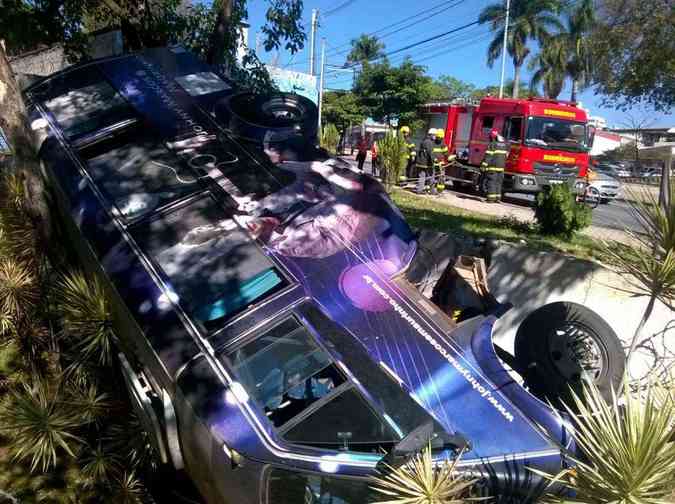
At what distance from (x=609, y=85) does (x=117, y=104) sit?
5.63 metres

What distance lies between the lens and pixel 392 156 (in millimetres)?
11828

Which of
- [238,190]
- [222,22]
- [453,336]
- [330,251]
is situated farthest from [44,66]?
[453,336]

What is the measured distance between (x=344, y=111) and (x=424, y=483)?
42347 mm

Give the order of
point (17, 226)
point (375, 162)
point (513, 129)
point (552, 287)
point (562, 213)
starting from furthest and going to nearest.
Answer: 1. point (375, 162)
2. point (513, 129)
3. point (562, 213)
4. point (552, 287)
5. point (17, 226)

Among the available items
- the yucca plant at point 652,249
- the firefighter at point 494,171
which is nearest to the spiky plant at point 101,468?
the yucca plant at point 652,249

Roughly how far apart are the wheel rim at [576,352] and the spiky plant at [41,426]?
123 inches

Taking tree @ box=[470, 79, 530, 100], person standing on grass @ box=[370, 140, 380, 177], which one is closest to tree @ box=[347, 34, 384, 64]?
tree @ box=[470, 79, 530, 100]

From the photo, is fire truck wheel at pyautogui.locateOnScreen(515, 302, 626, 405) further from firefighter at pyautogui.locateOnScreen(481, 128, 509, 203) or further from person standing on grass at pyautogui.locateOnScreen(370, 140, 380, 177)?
firefighter at pyautogui.locateOnScreen(481, 128, 509, 203)

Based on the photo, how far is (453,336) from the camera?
9.62 feet

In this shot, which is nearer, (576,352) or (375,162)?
(576,352)

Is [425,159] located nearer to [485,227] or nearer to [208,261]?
[485,227]

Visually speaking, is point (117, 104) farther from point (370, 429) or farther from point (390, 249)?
point (370, 429)

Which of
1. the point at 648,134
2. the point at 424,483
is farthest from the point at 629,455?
the point at 648,134

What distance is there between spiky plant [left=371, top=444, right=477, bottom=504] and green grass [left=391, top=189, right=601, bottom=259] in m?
4.89
